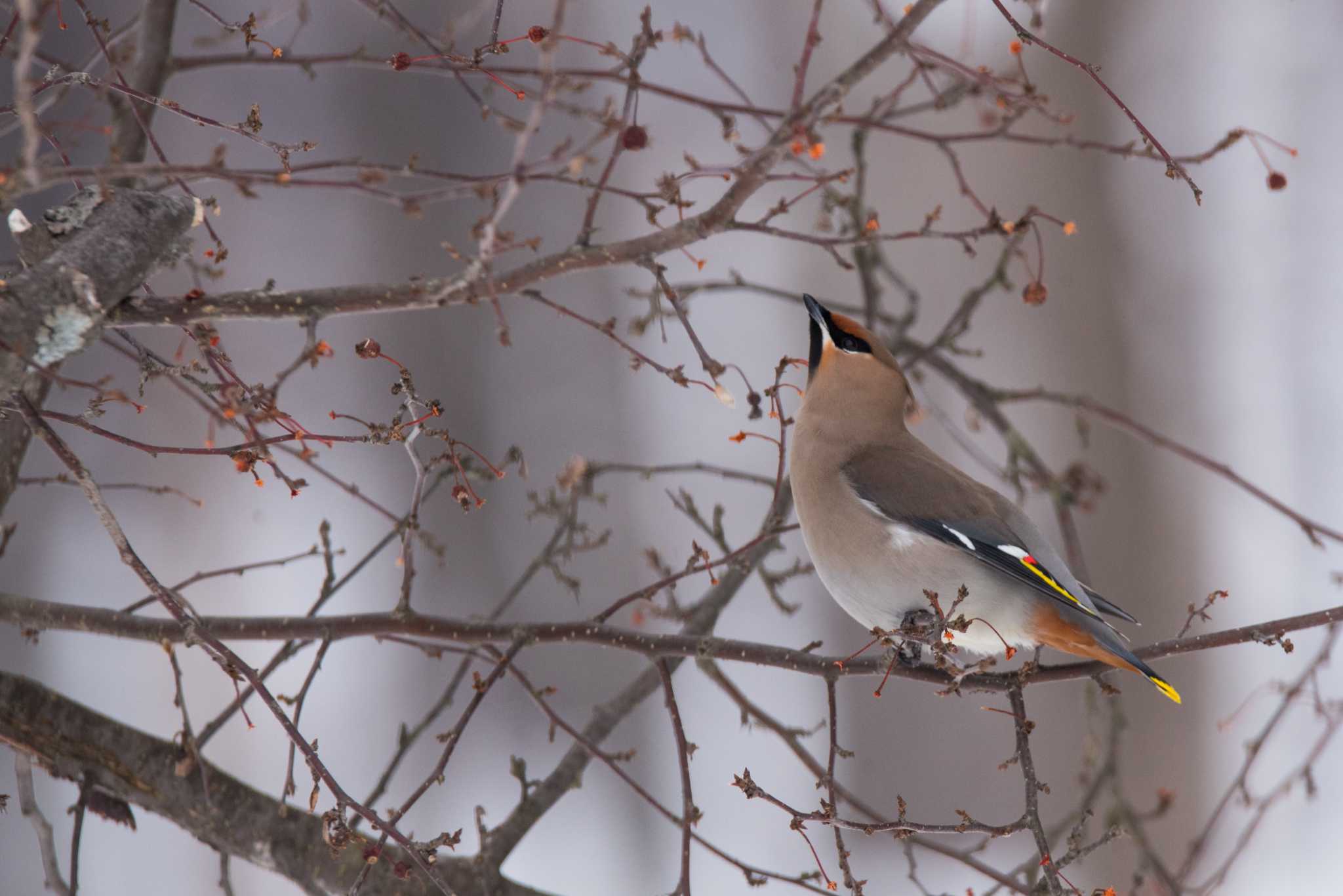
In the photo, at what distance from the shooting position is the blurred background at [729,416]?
429 cm

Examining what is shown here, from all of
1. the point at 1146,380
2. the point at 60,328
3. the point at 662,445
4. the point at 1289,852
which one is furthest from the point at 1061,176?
the point at 60,328

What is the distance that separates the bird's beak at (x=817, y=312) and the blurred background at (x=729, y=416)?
1170mm

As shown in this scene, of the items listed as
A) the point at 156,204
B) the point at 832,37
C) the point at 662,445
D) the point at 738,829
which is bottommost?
the point at 156,204

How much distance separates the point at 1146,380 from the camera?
14.4 ft

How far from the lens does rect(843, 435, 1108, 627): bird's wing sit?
7.80ft

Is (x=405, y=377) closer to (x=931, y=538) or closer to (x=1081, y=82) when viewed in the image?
(x=931, y=538)

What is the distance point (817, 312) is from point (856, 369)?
0.16 meters

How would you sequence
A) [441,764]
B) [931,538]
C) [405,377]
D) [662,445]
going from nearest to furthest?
[405,377]
[441,764]
[931,538]
[662,445]

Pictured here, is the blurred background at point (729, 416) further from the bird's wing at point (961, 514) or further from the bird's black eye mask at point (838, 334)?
the bird's wing at point (961, 514)

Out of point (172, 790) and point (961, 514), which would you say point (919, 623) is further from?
point (172, 790)

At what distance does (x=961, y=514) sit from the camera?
99.3 inches

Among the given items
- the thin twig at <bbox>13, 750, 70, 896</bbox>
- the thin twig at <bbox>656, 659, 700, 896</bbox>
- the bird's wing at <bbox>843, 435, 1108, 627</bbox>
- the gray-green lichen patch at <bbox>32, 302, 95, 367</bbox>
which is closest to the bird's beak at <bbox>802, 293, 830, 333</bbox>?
the bird's wing at <bbox>843, 435, 1108, 627</bbox>

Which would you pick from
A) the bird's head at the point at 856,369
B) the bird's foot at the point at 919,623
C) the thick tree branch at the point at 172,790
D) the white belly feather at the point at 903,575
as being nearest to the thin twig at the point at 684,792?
the bird's foot at the point at 919,623

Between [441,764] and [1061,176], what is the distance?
11.5 ft
